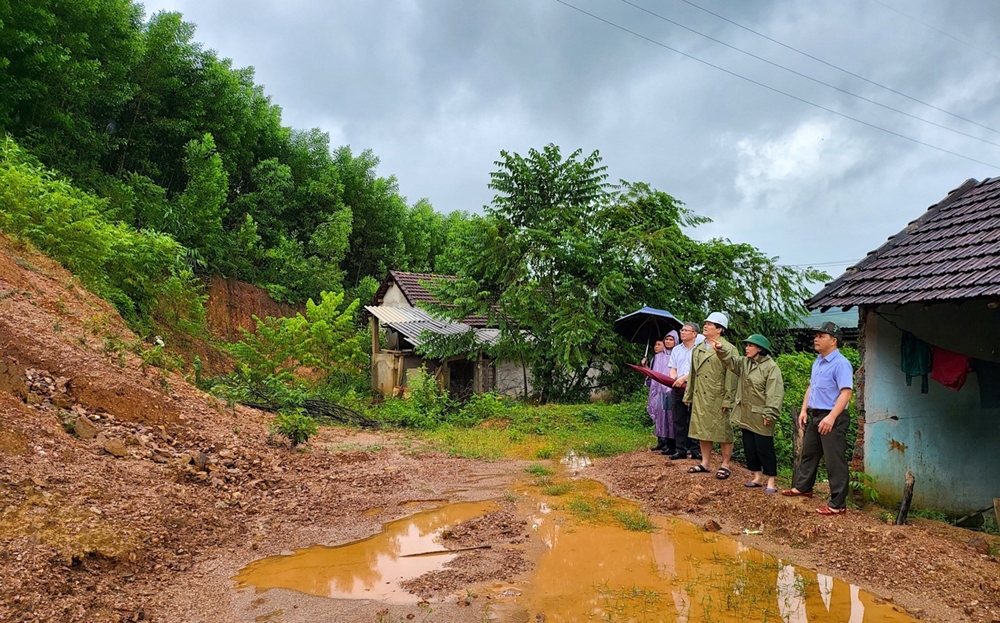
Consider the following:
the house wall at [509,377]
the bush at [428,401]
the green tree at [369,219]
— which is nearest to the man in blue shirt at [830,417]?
the bush at [428,401]

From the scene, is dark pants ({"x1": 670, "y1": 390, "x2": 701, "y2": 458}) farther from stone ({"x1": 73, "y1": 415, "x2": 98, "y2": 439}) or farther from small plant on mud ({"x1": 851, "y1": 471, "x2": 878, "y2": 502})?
stone ({"x1": 73, "y1": 415, "x2": 98, "y2": 439})

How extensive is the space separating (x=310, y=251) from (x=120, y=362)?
19295mm

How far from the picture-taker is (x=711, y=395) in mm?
6820

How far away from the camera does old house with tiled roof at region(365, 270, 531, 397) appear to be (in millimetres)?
17422

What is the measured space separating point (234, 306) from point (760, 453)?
2168cm

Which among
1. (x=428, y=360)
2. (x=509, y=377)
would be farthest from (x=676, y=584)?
(x=428, y=360)

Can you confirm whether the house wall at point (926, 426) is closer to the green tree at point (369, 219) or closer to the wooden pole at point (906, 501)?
the wooden pole at point (906, 501)

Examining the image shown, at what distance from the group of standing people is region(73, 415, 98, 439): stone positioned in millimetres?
6248

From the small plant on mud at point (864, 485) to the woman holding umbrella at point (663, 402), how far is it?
2318 mm

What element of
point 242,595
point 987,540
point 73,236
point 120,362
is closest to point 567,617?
point 242,595

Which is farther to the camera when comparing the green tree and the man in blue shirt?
the green tree

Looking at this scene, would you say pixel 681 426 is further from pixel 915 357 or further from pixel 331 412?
pixel 331 412

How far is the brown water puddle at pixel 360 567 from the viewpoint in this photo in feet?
13.7

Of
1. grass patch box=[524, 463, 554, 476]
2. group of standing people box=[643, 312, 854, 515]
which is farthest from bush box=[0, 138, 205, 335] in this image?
group of standing people box=[643, 312, 854, 515]
